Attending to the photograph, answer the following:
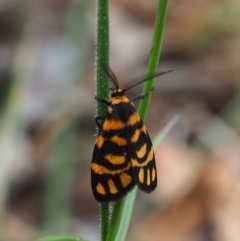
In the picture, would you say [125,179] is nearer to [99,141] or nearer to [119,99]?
[99,141]

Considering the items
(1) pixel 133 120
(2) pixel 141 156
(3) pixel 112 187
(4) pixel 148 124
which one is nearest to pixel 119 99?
(1) pixel 133 120

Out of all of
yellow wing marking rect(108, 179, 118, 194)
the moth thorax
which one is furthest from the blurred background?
yellow wing marking rect(108, 179, 118, 194)

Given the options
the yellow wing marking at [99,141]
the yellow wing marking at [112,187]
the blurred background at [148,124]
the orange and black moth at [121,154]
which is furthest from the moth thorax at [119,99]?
the blurred background at [148,124]

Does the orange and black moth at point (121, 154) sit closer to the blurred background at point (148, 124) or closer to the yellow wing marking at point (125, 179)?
the yellow wing marking at point (125, 179)

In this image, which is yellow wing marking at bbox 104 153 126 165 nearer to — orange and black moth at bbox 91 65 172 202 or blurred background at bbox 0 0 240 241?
orange and black moth at bbox 91 65 172 202

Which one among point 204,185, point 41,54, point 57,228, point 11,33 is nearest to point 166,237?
point 204,185

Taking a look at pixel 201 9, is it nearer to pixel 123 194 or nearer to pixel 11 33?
pixel 11 33
